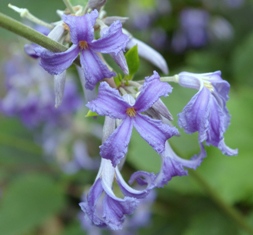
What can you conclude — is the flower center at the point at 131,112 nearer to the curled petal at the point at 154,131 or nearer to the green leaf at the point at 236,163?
the curled petal at the point at 154,131

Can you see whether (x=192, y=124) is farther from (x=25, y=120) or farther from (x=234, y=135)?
(x=25, y=120)

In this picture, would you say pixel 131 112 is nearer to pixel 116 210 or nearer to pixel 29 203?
pixel 116 210

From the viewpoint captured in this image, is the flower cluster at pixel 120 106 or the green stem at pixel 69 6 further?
the green stem at pixel 69 6

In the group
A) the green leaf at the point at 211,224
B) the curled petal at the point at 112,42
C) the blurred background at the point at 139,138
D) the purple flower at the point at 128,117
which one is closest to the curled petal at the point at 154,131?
the purple flower at the point at 128,117

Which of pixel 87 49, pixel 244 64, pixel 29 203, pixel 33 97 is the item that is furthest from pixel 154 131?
pixel 29 203

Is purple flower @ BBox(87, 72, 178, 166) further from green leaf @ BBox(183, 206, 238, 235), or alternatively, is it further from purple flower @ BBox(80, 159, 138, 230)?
green leaf @ BBox(183, 206, 238, 235)
